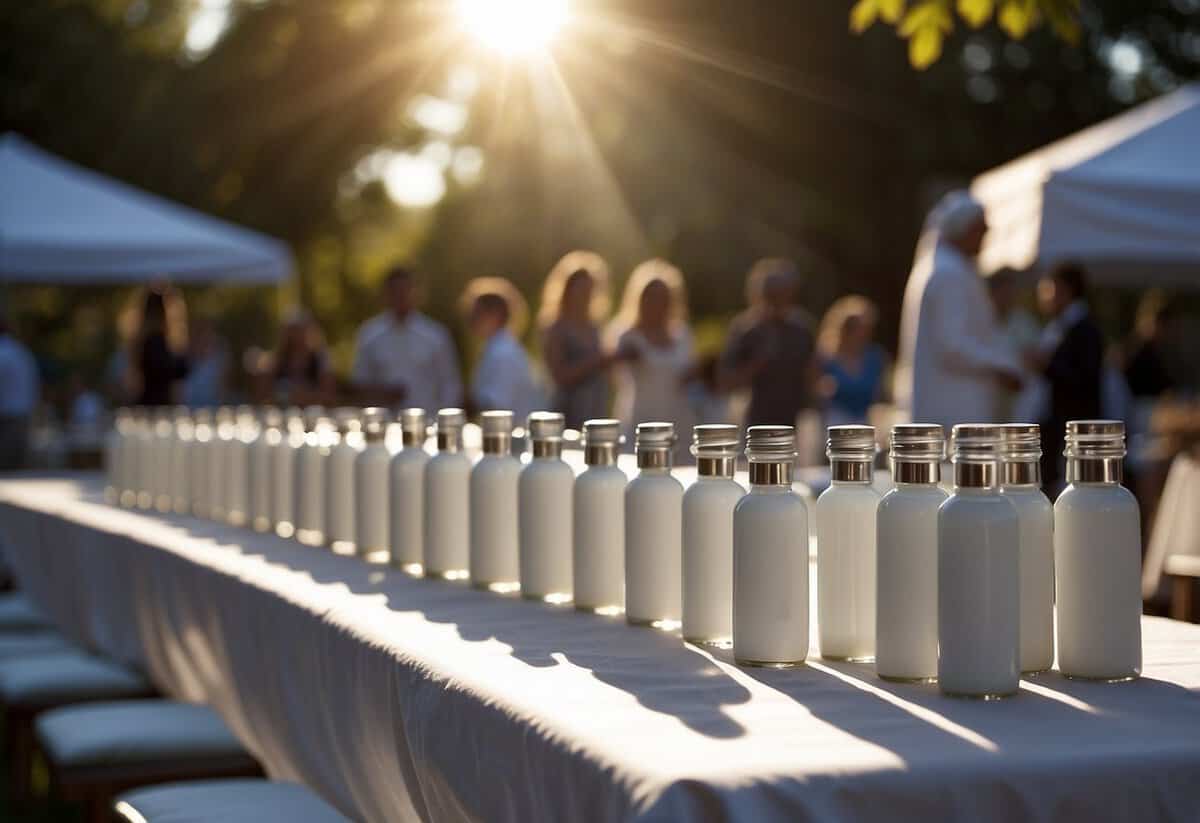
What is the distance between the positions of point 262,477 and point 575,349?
2839 mm

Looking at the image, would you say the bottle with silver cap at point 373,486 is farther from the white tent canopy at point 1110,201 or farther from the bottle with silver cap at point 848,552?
the white tent canopy at point 1110,201

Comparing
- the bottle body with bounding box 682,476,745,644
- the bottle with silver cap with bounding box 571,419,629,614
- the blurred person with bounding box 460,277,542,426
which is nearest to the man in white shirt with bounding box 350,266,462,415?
the blurred person with bounding box 460,277,542,426

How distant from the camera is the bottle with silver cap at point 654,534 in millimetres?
1719

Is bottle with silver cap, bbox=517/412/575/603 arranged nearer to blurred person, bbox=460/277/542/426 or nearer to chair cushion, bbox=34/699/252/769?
chair cushion, bbox=34/699/252/769

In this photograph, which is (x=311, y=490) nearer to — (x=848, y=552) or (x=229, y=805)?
(x=229, y=805)

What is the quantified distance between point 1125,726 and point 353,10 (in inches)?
647

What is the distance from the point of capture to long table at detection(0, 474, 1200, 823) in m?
1.11

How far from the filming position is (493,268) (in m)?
21.3

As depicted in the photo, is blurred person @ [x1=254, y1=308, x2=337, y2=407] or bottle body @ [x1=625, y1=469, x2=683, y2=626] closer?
bottle body @ [x1=625, y1=469, x2=683, y2=626]

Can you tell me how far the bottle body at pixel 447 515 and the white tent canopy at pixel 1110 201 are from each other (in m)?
3.77

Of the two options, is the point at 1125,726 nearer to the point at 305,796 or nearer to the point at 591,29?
the point at 305,796

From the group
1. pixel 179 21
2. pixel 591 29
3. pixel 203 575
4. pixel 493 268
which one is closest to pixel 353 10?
pixel 591 29

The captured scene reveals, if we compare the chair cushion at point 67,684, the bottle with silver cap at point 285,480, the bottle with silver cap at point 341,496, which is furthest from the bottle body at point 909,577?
the chair cushion at point 67,684

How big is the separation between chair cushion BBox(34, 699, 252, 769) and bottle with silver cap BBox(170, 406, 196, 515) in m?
0.90
